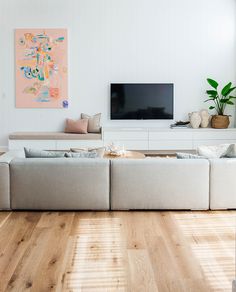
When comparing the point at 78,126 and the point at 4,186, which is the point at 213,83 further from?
the point at 4,186

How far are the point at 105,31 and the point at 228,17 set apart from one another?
2208mm

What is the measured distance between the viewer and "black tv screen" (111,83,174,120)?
336 inches

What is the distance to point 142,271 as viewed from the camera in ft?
10.2

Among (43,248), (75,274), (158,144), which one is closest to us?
Result: (75,274)

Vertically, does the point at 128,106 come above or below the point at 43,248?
above

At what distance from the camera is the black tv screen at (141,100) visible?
28.0 feet

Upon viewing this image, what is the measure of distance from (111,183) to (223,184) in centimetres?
109

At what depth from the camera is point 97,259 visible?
11.0ft

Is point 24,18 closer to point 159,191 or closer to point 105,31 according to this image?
point 105,31

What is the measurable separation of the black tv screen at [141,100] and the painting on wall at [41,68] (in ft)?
3.03

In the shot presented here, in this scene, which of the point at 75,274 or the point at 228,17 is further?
the point at 228,17

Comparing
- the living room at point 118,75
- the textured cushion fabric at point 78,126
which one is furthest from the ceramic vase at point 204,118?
the textured cushion fabric at point 78,126

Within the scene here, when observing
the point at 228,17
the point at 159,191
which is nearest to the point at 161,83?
the point at 228,17

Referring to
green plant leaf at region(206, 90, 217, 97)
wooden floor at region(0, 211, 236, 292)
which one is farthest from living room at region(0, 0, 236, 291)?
wooden floor at region(0, 211, 236, 292)
